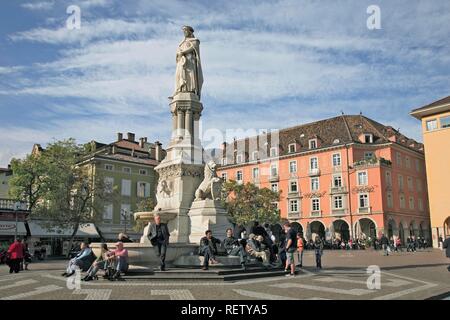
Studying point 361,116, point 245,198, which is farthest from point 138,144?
point 361,116

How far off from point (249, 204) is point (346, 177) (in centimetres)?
1549

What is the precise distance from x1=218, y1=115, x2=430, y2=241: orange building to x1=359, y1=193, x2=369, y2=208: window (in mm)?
127

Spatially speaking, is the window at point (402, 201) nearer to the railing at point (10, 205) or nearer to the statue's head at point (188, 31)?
the railing at point (10, 205)

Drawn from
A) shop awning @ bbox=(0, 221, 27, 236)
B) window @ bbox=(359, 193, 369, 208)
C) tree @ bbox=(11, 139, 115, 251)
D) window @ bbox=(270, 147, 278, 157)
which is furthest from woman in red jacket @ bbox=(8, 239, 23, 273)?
window @ bbox=(270, 147, 278, 157)

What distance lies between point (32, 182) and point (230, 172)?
1421 inches

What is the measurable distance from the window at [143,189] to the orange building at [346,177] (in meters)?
17.0

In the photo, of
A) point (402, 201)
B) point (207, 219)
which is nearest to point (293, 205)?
point (402, 201)

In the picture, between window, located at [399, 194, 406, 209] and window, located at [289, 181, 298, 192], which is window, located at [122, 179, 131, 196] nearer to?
window, located at [289, 181, 298, 192]

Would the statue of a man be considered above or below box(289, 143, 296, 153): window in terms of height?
below

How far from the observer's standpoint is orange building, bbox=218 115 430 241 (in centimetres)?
5597

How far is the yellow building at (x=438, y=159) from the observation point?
1927 inches

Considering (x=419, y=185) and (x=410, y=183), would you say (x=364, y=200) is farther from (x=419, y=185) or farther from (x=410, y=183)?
(x=419, y=185)

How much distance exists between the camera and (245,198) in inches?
2025

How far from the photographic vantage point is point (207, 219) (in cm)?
1600
